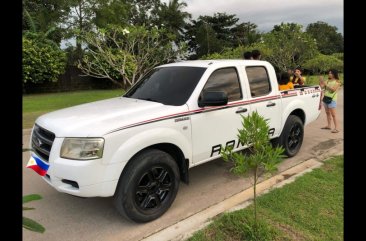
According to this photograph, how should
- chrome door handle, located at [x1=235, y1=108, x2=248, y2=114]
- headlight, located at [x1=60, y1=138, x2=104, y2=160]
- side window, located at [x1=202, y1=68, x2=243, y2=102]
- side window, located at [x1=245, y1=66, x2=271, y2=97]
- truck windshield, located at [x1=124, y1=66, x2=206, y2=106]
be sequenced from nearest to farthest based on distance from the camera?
headlight, located at [x1=60, y1=138, x2=104, y2=160] → truck windshield, located at [x1=124, y1=66, x2=206, y2=106] → side window, located at [x1=202, y1=68, x2=243, y2=102] → chrome door handle, located at [x1=235, y1=108, x2=248, y2=114] → side window, located at [x1=245, y1=66, x2=271, y2=97]

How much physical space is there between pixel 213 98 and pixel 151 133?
96 cm

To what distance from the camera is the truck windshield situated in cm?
455

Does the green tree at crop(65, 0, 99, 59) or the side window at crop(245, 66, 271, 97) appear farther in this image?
the green tree at crop(65, 0, 99, 59)

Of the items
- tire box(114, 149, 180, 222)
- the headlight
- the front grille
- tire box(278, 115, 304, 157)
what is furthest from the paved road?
the headlight

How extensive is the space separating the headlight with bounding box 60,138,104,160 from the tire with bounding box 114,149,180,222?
1.36ft

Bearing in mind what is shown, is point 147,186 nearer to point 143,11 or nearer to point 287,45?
point 287,45

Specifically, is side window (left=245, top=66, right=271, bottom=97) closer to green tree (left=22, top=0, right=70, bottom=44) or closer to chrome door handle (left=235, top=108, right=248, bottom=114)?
chrome door handle (left=235, top=108, right=248, bottom=114)

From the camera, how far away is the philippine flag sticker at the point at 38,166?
12.4ft

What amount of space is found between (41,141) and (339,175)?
4310mm

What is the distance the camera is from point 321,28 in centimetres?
6825

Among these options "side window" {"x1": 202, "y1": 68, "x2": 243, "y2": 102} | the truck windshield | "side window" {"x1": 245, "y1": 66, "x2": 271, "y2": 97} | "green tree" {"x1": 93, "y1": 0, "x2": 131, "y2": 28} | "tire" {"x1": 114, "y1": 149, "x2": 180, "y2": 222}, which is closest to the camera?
"tire" {"x1": 114, "y1": 149, "x2": 180, "y2": 222}

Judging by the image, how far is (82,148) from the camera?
3529mm

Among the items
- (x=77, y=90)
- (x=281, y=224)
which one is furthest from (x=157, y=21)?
(x=281, y=224)

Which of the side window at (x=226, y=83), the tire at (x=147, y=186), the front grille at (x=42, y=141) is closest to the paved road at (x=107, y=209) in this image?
the tire at (x=147, y=186)
